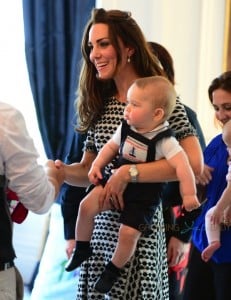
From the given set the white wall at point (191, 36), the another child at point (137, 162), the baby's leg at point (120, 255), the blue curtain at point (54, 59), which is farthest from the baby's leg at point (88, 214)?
the white wall at point (191, 36)

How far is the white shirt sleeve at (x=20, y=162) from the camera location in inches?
47.2

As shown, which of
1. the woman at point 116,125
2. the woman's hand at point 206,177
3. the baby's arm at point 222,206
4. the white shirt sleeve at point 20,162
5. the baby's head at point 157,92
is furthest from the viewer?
the woman's hand at point 206,177

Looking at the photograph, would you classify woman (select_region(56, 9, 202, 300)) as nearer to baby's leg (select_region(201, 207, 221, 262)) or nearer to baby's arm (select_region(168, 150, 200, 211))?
baby's arm (select_region(168, 150, 200, 211))

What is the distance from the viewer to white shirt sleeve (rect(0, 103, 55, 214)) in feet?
3.93

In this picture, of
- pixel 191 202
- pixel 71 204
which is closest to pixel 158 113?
pixel 191 202

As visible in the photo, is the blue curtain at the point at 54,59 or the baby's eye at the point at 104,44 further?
the blue curtain at the point at 54,59

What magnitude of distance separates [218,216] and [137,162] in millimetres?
398

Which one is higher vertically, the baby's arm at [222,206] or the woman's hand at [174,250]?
the baby's arm at [222,206]

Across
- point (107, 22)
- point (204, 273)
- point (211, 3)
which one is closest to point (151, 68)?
point (107, 22)

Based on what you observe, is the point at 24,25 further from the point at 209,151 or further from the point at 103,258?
the point at 103,258

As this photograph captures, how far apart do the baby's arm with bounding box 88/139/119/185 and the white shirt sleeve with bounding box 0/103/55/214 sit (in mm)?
238

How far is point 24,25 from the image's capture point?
2939 mm

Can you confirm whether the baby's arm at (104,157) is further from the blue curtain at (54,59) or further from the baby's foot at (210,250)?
the blue curtain at (54,59)

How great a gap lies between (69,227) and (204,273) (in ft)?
1.77
